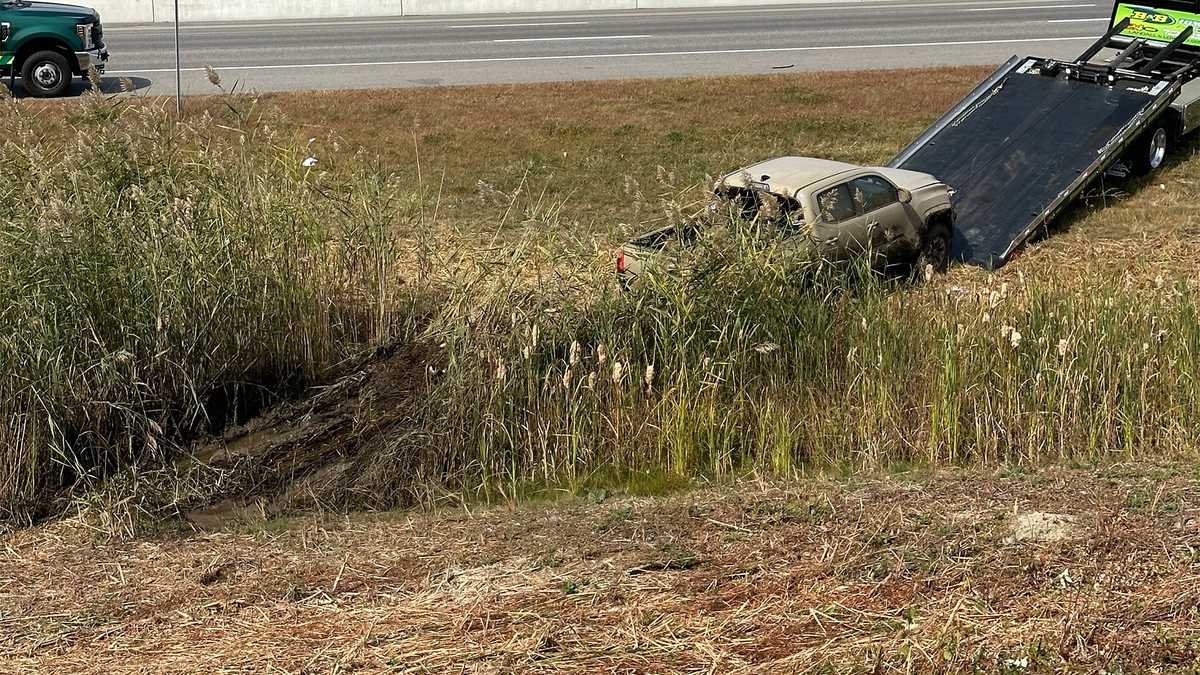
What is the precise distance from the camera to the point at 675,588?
596 cm

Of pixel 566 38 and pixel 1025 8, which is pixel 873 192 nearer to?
pixel 566 38

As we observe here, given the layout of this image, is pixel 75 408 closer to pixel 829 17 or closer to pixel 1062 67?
pixel 1062 67

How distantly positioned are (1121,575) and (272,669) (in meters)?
3.58

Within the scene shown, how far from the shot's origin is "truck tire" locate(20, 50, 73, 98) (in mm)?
20219

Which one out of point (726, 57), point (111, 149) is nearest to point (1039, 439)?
point (111, 149)

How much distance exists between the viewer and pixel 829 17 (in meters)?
28.1

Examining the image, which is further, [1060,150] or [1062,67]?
[1062,67]

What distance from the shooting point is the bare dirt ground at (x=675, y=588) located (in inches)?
212

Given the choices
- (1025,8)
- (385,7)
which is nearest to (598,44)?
(385,7)

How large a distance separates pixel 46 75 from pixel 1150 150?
1553 centimetres

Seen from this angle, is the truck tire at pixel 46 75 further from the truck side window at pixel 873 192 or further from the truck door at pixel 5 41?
the truck side window at pixel 873 192

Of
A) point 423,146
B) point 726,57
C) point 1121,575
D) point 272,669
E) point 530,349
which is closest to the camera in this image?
point 272,669

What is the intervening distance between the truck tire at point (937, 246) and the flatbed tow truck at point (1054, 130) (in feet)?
0.70

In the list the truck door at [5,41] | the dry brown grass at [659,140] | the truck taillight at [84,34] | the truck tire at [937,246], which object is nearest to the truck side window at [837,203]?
the truck tire at [937,246]
